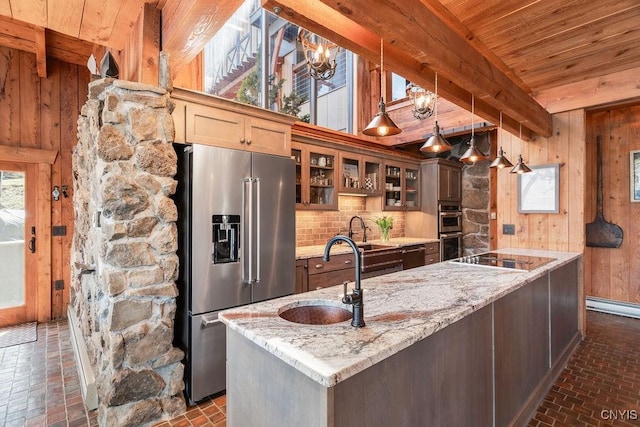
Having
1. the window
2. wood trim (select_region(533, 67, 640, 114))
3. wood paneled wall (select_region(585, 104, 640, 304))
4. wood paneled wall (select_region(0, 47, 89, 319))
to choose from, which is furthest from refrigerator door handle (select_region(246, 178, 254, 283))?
wood paneled wall (select_region(585, 104, 640, 304))

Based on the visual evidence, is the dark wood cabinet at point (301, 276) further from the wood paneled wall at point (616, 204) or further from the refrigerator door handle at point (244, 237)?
the wood paneled wall at point (616, 204)

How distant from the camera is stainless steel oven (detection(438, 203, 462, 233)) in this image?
547cm

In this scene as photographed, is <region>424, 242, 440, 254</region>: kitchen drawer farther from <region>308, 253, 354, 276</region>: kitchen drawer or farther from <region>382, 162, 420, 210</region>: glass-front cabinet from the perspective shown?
<region>308, 253, 354, 276</region>: kitchen drawer

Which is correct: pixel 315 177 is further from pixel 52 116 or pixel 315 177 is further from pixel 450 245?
pixel 52 116

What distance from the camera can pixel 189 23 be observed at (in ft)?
6.24

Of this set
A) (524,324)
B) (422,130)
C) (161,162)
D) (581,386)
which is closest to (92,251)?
(161,162)

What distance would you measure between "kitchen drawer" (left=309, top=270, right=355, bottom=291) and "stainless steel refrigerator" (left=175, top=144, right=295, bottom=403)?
72 centimetres

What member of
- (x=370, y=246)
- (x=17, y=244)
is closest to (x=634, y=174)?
(x=370, y=246)

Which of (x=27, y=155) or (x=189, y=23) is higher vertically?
(x=189, y=23)

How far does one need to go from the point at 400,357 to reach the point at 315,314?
52cm

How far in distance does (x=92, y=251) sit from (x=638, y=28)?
14.6ft

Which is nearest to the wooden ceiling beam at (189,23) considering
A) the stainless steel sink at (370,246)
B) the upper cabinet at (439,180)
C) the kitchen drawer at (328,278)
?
the kitchen drawer at (328,278)

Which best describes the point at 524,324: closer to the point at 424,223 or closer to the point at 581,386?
the point at 581,386

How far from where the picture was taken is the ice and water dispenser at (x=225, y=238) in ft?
8.28
